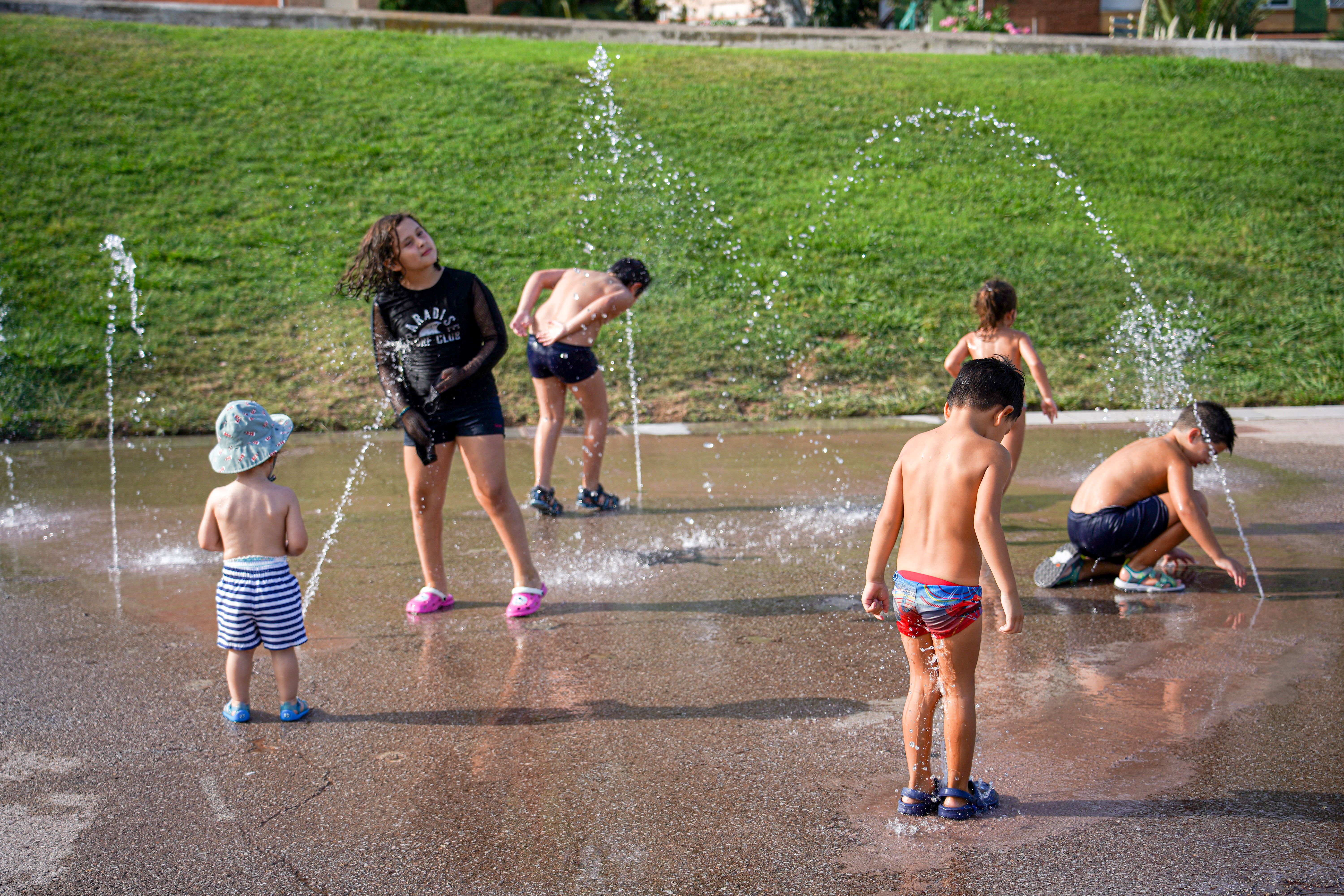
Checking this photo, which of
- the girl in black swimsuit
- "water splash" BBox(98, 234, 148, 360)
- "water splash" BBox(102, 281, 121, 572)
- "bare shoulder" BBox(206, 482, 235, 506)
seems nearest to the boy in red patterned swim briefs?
the girl in black swimsuit

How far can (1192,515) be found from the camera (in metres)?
5.26

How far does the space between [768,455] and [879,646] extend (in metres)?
4.03

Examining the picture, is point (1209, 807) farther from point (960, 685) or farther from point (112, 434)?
point (112, 434)

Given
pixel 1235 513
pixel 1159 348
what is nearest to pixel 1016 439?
pixel 1235 513

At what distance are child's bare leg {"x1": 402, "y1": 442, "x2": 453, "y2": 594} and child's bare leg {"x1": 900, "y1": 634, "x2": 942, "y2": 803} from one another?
253cm

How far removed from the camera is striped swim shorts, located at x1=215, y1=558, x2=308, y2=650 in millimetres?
4055

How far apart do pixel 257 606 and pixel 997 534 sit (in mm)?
2592

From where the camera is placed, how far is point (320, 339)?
11.2 meters

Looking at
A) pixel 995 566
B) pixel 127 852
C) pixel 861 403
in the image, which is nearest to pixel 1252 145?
pixel 861 403

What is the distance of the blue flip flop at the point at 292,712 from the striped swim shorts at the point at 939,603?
90.2 inches

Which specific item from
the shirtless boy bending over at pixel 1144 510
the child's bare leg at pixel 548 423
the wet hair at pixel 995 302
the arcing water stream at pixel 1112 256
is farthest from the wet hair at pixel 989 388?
the child's bare leg at pixel 548 423

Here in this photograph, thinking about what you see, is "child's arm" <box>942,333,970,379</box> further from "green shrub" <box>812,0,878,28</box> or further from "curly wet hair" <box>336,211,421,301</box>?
"green shrub" <box>812,0,878,28</box>

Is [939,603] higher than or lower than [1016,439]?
higher

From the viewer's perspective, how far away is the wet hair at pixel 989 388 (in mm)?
3270
